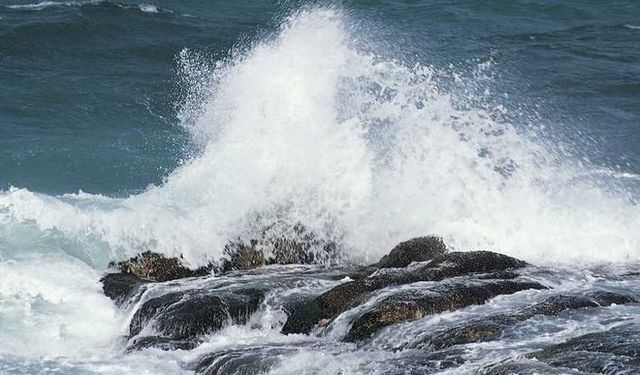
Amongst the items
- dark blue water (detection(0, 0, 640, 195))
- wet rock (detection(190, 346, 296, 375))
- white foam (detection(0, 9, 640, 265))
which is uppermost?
dark blue water (detection(0, 0, 640, 195))

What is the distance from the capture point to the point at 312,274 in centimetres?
1345

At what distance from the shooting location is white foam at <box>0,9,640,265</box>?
15156 millimetres

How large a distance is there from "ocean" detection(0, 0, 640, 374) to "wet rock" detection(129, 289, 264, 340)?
0.17 m

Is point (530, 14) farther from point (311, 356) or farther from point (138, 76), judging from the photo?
point (311, 356)

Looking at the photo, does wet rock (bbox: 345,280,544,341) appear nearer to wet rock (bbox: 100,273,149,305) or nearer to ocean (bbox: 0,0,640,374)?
ocean (bbox: 0,0,640,374)

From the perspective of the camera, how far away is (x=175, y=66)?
26.5 metres

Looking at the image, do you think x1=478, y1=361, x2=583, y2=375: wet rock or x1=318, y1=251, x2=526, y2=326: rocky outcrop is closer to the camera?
x1=478, y1=361, x2=583, y2=375: wet rock

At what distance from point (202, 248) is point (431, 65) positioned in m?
11.2

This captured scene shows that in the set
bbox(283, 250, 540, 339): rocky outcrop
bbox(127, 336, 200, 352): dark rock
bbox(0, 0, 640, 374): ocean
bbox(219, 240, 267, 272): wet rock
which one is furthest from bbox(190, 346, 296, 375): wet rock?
bbox(219, 240, 267, 272): wet rock

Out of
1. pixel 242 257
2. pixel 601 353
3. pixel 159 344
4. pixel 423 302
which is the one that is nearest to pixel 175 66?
pixel 242 257

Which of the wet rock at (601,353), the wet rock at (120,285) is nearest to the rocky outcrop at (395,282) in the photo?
the wet rock at (601,353)

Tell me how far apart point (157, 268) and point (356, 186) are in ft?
11.3

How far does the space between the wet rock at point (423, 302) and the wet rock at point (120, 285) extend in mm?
3274

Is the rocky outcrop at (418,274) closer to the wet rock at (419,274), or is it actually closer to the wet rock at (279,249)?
the wet rock at (419,274)
